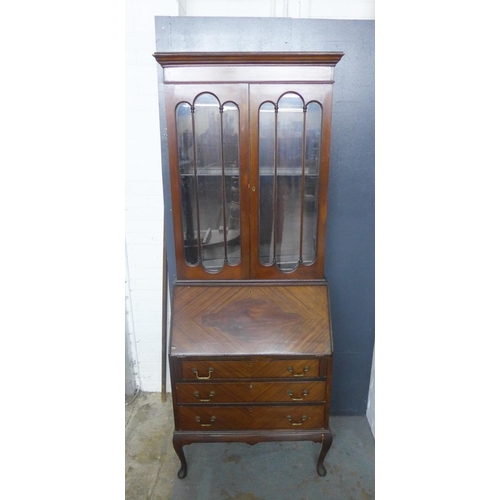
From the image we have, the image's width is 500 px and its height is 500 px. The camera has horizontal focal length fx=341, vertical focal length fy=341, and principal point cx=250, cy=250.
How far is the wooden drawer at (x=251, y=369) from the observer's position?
1.52 meters

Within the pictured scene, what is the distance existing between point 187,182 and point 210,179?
0.34ft

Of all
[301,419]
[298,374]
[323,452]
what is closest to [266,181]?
[298,374]

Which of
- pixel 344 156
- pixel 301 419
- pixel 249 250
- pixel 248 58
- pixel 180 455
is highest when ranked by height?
pixel 248 58

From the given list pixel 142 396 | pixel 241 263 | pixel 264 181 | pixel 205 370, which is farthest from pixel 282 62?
pixel 142 396

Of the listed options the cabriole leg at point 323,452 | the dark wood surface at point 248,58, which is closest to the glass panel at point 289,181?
the dark wood surface at point 248,58

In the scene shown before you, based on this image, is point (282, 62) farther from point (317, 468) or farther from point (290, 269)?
point (317, 468)

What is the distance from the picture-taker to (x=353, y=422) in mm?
2094

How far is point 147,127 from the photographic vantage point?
1.81 m

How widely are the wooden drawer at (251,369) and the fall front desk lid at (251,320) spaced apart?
1.9 inches

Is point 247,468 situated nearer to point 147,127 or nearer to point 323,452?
point 323,452

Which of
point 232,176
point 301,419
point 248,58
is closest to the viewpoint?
point 248,58

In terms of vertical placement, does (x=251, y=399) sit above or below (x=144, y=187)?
below

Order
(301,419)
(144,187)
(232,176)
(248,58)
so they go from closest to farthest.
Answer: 1. (248,58)
2. (232,176)
3. (301,419)
4. (144,187)

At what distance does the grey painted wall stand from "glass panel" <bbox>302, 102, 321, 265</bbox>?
0.31 m
